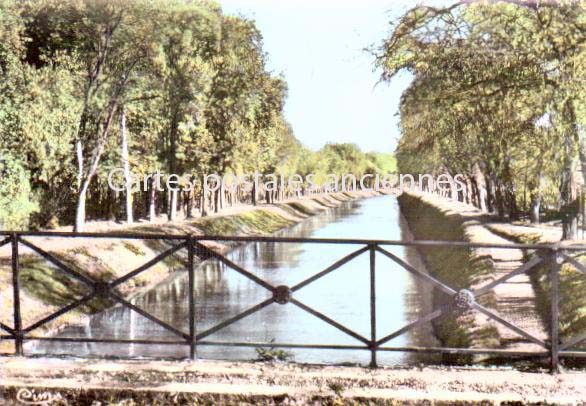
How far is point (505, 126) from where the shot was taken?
1497cm

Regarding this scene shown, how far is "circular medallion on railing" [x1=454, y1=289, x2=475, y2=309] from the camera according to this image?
252 inches

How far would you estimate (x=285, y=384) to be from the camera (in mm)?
5988

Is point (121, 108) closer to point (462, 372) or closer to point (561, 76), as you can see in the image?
point (561, 76)

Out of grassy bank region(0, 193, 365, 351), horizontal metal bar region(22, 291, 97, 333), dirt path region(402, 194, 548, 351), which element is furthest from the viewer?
grassy bank region(0, 193, 365, 351)

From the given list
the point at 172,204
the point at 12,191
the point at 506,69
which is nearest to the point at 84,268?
the point at 12,191

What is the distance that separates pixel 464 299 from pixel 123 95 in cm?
1445

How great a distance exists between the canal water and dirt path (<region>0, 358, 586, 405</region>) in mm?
2954

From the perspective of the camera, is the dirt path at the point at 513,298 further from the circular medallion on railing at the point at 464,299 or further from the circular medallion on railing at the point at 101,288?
the circular medallion on railing at the point at 101,288

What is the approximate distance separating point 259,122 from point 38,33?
6.21m

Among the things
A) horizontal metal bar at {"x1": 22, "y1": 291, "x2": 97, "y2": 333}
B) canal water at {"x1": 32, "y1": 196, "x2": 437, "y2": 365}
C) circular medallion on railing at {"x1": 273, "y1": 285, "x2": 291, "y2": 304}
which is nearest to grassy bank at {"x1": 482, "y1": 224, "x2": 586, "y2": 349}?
canal water at {"x1": 32, "y1": 196, "x2": 437, "y2": 365}

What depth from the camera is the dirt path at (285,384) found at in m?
5.75

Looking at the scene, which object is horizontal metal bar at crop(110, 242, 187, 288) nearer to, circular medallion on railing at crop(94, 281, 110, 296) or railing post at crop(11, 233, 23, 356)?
circular medallion on railing at crop(94, 281, 110, 296)

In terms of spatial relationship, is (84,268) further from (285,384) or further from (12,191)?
(285,384)

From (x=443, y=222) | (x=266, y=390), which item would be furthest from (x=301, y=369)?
(x=443, y=222)
